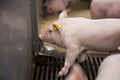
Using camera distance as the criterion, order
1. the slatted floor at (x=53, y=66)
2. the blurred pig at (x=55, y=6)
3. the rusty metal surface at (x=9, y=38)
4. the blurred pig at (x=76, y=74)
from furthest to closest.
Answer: the blurred pig at (x=55, y=6)
the slatted floor at (x=53, y=66)
the blurred pig at (x=76, y=74)
the rusty metal surface at (x=9, y=38)

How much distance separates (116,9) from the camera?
6.33 feet

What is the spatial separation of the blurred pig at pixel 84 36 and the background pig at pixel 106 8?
317 mm

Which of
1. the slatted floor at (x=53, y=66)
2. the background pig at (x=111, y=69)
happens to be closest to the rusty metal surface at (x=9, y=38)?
the background pig at (x=111, y=69)

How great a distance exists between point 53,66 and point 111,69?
2.17 ft

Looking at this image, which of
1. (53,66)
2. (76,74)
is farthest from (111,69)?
(53,66)

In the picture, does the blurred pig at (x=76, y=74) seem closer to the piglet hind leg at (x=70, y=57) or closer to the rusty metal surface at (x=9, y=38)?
the piglet hind leg at (x=70, y=57)

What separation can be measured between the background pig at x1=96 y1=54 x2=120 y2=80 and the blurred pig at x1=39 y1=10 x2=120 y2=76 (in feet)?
0.28

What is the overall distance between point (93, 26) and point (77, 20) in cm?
13

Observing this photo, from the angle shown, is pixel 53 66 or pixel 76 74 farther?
pixel 53 66

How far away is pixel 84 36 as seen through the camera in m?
1.60

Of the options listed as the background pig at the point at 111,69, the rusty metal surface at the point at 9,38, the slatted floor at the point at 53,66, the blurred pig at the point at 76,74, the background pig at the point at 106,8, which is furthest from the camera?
the background pig at the point at 106,8

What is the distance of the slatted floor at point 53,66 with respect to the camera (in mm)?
1816

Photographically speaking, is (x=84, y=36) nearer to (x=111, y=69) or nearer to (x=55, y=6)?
(x=111, y=69)

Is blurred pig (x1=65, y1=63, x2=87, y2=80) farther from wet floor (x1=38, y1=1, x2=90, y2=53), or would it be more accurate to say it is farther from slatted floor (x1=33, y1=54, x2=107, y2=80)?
wet floor (x1=38, y1=1, x2=90, y2=53)
